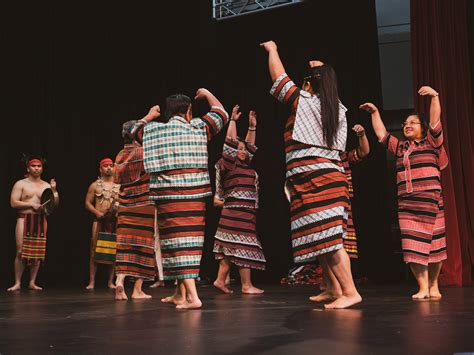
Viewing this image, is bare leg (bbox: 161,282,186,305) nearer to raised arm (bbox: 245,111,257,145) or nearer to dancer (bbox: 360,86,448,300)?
dancer (bbox: 360,86,448,300)

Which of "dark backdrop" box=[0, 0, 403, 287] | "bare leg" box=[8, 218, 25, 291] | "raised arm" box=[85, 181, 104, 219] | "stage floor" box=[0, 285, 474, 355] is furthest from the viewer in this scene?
"dark backdrop" box=[0, 0, 403, 287]

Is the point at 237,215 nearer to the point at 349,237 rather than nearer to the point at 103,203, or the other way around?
the point at 349,237

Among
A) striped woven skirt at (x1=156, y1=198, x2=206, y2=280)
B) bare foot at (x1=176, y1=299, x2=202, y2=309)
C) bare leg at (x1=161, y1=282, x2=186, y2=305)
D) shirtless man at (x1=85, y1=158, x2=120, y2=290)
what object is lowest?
bare foot at (x1=176, y1=299, x2=202, y2=309)

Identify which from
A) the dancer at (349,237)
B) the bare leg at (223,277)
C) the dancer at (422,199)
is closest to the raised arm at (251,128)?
the dancer at (349,237)

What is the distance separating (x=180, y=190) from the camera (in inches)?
138

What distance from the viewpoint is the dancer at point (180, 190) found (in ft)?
11.5

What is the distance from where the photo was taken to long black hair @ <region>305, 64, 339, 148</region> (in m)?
3.44

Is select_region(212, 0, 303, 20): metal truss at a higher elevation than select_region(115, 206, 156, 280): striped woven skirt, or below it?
higher

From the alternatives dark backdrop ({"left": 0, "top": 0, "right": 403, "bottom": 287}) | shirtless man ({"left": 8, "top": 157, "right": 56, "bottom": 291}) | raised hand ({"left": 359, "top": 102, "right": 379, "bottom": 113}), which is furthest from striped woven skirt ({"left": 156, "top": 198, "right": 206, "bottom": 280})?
dark backdrop ({"left": 0, "top": 0, "right": 403, "bottom": 287})

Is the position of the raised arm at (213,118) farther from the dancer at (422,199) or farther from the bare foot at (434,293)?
the bare foot at (434,293)

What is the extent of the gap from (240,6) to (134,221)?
13.5 ft

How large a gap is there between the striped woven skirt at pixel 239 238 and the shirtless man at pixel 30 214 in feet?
7.00

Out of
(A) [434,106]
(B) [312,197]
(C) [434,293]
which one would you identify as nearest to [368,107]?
(A) [434,106]

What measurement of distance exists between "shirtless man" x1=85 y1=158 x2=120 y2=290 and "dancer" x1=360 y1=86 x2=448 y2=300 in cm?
315
